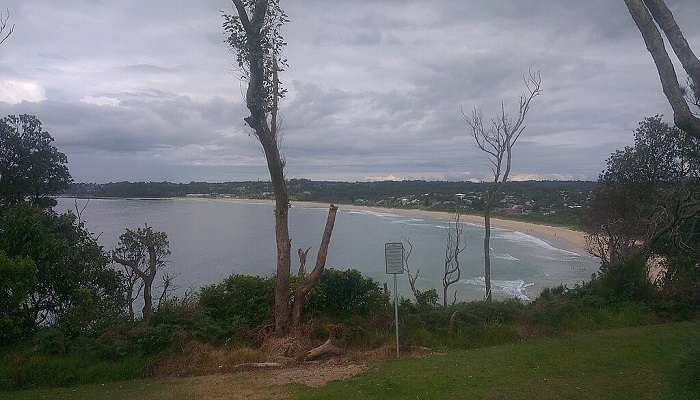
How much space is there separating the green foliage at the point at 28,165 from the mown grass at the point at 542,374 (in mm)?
12180

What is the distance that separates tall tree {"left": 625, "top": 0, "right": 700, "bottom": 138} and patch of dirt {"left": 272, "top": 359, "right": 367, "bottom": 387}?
5.31 m

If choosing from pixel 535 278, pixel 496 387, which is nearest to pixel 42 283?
pixel 496 387

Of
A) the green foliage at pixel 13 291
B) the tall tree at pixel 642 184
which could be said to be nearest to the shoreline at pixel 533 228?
the tall tree at pixel 642 184

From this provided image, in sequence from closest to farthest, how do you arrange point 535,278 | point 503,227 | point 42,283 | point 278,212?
point 278,212, point 42,283, point 535,278, point 503,227

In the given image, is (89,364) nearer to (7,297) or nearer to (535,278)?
(7,297)

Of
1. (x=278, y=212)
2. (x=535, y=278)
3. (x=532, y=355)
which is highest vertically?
(x=278, y=212)

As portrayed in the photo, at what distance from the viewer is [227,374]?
8.77 meters

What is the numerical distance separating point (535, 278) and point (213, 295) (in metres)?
24.0

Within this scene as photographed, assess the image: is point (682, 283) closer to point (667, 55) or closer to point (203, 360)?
point (667, 55)

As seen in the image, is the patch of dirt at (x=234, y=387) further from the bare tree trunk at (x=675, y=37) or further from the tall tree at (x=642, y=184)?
the tall tree at (x=642, y=184)

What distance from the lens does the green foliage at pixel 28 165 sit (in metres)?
16.1

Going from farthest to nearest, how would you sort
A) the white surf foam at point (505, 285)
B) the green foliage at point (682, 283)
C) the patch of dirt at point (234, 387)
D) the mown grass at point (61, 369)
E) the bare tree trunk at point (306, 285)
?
the white surf foam at point (505, 285) → the green foliage at point (682, 283) → the bare tree trunk at point (306, 285) → the mown grass at point (61, 369) → the patch of dirt at point (234, 387)

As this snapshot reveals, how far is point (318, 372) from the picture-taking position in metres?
8.73

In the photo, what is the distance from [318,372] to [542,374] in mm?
3116
